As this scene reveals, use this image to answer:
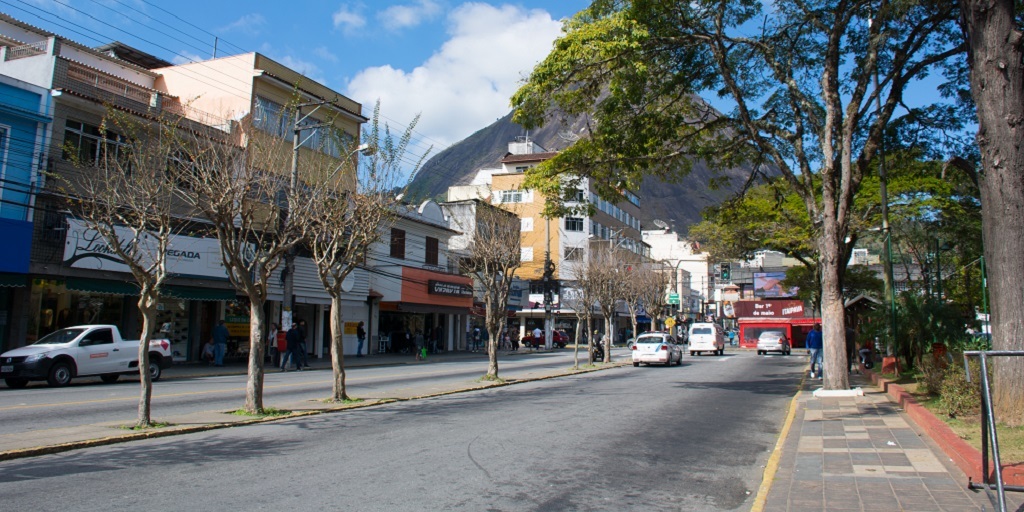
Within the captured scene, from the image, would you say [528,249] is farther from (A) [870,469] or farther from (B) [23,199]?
(A) [870,469]

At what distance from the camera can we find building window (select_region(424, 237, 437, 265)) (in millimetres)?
40312

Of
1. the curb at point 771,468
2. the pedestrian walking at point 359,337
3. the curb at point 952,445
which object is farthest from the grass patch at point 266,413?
the pedestrian walking at point 359,337

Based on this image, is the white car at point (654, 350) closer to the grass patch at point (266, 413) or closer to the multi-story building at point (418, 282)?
the multi-story building at point (418, 282)

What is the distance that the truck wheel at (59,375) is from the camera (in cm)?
1769

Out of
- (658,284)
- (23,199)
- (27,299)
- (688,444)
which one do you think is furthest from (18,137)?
(658,284)

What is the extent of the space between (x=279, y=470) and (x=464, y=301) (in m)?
36.0

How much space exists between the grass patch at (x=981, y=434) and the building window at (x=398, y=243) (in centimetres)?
2884

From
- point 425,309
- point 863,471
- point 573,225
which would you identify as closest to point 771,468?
point 863,471

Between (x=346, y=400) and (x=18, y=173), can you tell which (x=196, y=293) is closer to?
(x=18, y=173)

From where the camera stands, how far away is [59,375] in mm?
17875

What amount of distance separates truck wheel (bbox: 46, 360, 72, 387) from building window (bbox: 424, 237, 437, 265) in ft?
75.2

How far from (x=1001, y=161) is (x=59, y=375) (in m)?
20.0

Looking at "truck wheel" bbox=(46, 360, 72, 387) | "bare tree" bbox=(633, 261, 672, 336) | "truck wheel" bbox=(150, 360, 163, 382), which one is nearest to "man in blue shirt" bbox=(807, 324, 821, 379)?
"truck wheel" bbox=(150, 360, 163, 382)

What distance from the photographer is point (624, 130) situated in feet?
55.1
